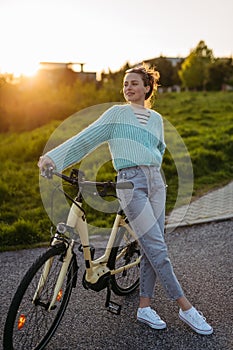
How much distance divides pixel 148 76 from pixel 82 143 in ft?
2.26

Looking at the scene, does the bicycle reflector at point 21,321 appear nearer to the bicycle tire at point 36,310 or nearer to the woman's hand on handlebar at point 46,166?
the bicycle tire at point 36,310

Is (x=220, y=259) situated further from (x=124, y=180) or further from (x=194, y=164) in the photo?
(x=194, y=164)

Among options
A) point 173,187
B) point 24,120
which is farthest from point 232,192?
point 24,120

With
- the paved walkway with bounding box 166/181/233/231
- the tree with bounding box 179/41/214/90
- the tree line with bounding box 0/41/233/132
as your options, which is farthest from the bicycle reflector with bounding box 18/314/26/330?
the tree with bounding box 179/41/214/90

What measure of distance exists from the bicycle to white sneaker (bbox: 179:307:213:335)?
466mm

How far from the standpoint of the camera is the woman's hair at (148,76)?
10.5 feet

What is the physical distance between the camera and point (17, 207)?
21.9 feet

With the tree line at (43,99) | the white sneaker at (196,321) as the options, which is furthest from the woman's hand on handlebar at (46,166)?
the tree line at (43,99)

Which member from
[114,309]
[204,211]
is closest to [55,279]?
[114,309]

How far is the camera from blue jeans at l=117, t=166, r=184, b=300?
313 centimetres

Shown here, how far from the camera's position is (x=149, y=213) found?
3139 millimetres

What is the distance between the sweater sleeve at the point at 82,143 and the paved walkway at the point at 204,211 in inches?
115

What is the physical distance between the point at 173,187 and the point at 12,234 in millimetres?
3263

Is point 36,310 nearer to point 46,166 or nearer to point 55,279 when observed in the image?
point 55,279
